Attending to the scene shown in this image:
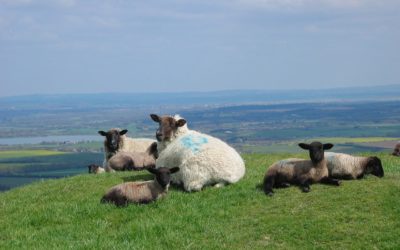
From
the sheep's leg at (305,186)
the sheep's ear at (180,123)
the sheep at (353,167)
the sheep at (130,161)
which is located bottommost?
the sheep at (130,161)

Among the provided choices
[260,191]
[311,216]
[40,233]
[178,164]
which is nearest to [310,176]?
[260,191]

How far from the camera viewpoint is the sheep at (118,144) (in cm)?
2356

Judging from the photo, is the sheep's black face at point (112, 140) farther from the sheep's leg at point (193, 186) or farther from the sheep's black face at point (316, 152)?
the sheep's black face at point (316, 152)

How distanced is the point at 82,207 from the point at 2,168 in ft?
300

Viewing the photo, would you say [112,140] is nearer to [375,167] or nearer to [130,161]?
[130,161]

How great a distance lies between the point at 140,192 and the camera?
13.6m

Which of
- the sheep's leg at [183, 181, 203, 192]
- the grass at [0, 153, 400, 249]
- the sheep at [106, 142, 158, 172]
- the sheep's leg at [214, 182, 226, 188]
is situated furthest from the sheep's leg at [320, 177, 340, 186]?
the sheep at [106, 142, 158, 172]

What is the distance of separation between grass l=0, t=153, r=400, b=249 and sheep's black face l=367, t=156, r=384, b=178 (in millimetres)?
207

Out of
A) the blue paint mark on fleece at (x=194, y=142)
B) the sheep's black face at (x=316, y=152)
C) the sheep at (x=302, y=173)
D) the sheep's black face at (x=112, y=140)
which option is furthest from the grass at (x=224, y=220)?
the sheep's black face at (x=112, y=140)

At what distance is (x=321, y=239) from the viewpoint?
10266 mm

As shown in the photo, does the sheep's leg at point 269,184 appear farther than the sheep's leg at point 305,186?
Yes

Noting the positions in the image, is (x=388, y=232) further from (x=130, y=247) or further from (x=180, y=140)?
(x=180, y=140)

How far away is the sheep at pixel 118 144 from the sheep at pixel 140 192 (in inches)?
386

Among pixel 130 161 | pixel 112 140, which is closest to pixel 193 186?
pixel 130 161
